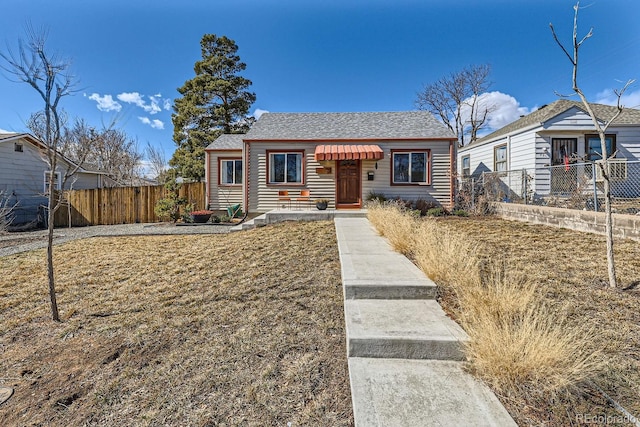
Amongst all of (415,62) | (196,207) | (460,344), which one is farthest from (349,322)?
(415,62)

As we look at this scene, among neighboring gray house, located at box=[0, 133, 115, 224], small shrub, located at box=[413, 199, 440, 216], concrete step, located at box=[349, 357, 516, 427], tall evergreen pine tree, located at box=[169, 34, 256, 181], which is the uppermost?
tall evergreen pine tree, located at box=[169, 34, 256, 181]

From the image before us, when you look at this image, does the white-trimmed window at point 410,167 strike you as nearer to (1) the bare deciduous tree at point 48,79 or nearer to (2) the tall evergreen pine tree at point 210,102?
(1) the bare deciduous tree at point 48,79

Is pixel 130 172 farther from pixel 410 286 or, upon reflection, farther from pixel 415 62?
pixel 410 286

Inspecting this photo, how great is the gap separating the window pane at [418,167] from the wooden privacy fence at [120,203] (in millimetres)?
9955

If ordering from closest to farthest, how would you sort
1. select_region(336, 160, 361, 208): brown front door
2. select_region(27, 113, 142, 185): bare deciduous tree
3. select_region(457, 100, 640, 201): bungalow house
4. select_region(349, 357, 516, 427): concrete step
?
select_region(349, 357, 516, 427): concrete step
select_region(457, 100, 640, 201): bungalow house
select_region(336, 160, 361, 208): brown front door
select_region(27, 113, 142, 185): bare deciduous tree

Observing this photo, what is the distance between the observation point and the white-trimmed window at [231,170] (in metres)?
13.6

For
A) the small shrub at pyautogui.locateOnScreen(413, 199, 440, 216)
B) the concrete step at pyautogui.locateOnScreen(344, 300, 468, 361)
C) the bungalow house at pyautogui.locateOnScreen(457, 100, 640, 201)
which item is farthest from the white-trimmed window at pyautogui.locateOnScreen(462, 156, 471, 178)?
the concrete step at pyautogui.locateOnScreen(344, 300, 468, 361)

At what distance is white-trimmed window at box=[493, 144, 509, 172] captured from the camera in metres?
13.1

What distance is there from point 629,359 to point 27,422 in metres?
4.70

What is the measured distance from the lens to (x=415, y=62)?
17.3 meters

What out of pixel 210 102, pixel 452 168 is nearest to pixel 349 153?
pixel 452 168

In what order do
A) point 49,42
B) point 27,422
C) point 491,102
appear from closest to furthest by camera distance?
1. point 27,422
2. point 49,42
3. point 491,102

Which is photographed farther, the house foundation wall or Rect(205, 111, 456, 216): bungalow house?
Rect(205, 111, 456, 216): bungalow house

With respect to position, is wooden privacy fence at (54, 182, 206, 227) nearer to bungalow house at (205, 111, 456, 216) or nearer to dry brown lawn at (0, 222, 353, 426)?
bungalow house at (205, 111, 456, 216)
